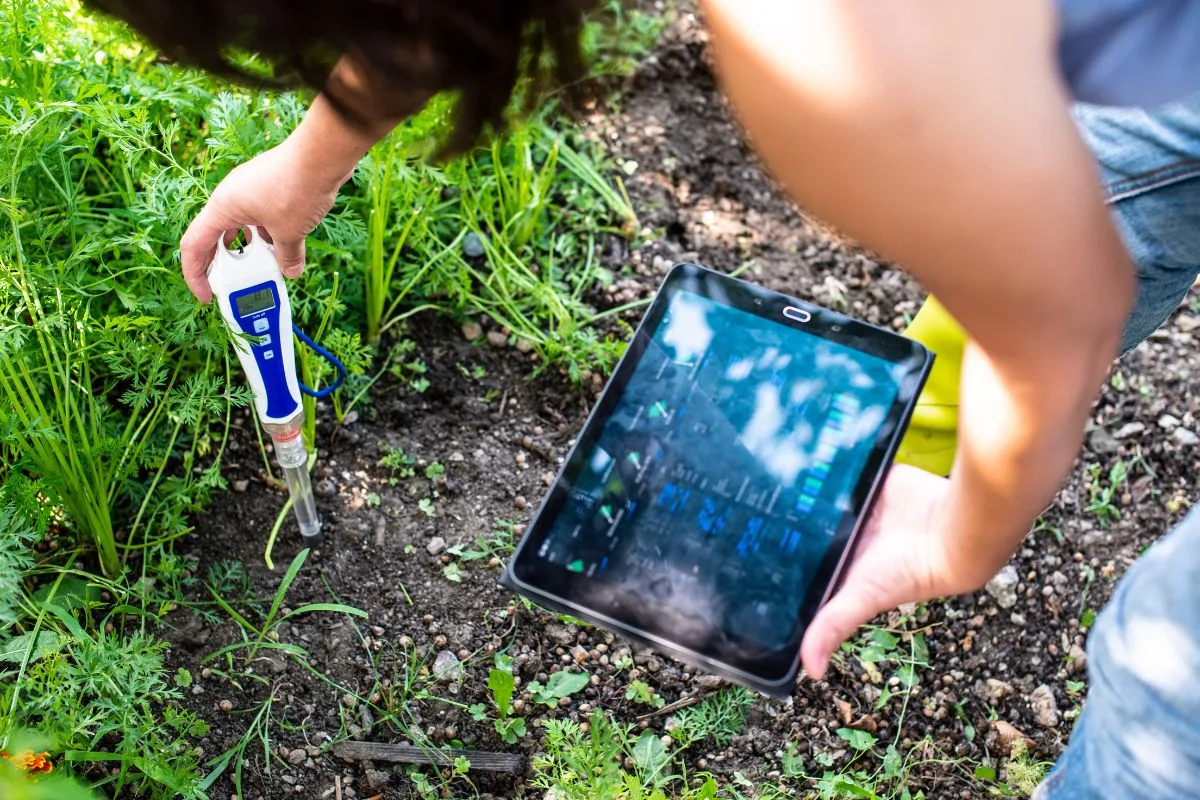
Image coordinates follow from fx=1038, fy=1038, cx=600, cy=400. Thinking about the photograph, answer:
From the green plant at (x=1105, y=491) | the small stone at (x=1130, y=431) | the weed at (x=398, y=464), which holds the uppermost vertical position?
the small stone at (x=1130, y=431)

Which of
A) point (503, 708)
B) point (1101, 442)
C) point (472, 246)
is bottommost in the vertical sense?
point (503, 708)

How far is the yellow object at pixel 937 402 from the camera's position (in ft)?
5.77

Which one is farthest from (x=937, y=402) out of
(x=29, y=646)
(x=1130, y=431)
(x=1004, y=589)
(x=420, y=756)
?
(x=29, y=646)

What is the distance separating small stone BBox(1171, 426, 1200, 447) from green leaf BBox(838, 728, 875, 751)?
0.88m

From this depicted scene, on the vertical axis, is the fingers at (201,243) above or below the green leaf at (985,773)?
above

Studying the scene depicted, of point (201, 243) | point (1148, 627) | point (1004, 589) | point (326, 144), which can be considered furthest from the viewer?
point (1004, 589)

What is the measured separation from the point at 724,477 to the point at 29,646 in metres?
0.93

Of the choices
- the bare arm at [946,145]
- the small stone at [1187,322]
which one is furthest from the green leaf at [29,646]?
the small stone at [1187,322]

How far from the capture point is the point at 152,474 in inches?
69.7

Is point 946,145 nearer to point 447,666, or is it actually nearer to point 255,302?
point 255,302

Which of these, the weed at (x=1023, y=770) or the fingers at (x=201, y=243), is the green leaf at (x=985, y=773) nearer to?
the weed at (x=1023, y=770)

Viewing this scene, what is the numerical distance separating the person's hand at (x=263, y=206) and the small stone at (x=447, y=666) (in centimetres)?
68

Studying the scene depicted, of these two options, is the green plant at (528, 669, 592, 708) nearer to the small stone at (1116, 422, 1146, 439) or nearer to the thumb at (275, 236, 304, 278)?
the thumb at (275, 236, 304, 278)

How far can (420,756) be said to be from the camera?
1.54 m
